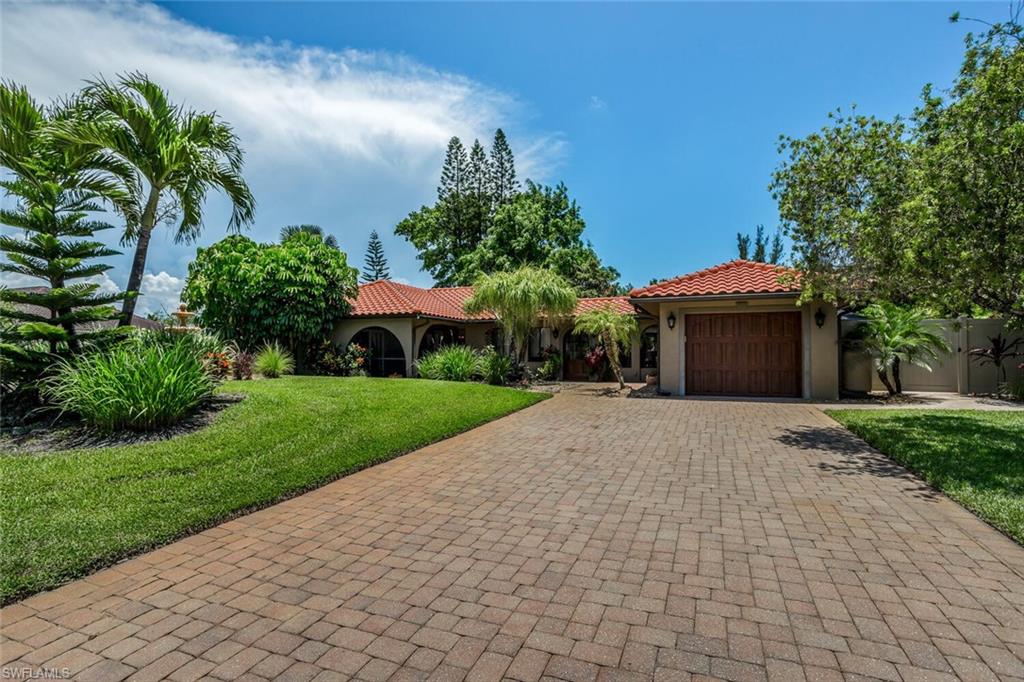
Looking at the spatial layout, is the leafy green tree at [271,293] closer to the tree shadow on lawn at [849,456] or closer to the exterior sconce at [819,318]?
the tree shadow on lawn at [849,456]

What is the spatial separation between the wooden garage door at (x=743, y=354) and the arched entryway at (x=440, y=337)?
28.7 ft

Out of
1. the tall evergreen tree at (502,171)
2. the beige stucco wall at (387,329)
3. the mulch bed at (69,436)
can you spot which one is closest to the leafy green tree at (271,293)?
the beige stucco wall at (387,329)

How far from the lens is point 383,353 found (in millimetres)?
18938

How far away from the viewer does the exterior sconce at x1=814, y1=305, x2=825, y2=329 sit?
13148 mm

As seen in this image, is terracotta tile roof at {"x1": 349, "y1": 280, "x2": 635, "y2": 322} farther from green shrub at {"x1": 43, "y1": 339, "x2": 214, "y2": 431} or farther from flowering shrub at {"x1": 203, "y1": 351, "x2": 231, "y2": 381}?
green shrub at {"x1": 43, "y1": 339, "x2": 214, "y2": 431}

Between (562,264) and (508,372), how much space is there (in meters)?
15.2

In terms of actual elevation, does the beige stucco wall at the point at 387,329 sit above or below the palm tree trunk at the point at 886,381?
above

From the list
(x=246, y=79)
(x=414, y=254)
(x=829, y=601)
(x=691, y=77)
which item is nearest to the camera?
(x=829, y=601)

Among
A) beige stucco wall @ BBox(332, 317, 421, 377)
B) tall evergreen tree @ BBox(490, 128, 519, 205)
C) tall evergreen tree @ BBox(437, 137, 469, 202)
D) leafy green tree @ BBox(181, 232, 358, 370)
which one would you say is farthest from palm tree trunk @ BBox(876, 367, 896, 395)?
tall evergreen tree @ BBox(437, 137, 469, 202)

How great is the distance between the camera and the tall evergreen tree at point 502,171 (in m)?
34.5

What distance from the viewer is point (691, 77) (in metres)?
11.0

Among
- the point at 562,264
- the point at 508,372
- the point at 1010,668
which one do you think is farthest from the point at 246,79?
the point at 562,264

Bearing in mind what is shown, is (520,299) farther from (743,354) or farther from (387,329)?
(743,354)

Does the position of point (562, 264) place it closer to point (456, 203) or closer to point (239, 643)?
point (456, 203)
